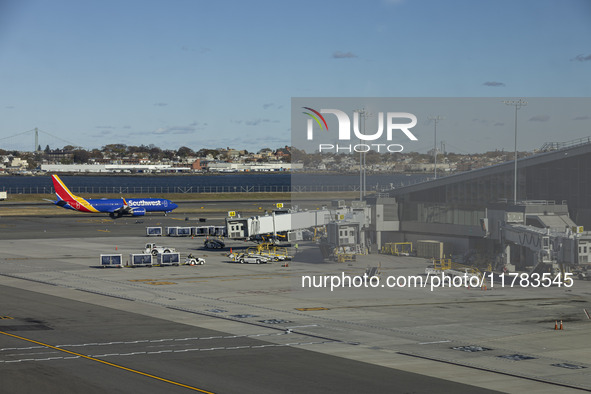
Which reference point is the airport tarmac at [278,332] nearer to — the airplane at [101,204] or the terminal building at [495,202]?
the terminal building at [495,202]

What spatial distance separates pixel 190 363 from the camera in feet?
131

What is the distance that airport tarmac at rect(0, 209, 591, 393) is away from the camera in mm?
36625

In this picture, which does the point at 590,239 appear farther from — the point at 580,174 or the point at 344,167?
the point at 344,167

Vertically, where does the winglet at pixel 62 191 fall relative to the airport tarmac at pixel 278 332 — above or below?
above

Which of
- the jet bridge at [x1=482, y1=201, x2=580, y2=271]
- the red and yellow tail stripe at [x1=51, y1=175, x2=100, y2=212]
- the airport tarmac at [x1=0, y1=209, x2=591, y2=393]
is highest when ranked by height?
the red and yellow tail stripe at [x1=51, y1=175, x2=100, y2=212]

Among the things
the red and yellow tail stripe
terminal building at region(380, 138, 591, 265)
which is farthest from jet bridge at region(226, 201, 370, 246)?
the red and yellow tail stripe

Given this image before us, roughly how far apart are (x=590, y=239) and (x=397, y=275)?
67.1ft

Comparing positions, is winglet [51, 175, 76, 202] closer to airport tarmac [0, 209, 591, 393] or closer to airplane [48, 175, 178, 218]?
airplane [48, 175, 178, 218]

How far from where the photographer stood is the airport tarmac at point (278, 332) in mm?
36625

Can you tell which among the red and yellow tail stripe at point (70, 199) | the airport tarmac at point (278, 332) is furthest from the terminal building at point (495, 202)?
the red and yellow tail stripe at point (70, 199)

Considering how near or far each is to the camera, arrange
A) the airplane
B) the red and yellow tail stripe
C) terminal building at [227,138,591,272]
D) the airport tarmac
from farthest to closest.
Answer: the airplane → the red and yellow tail stripe → terminal building at [227,138,591,272] → the airport tarmac

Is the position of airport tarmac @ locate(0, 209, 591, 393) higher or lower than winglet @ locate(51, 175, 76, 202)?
lower

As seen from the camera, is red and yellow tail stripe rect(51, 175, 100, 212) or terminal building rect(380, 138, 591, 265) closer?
terminal building rect(380, 138, 591, 265)

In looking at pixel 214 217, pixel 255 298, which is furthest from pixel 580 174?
pixel 214 217
